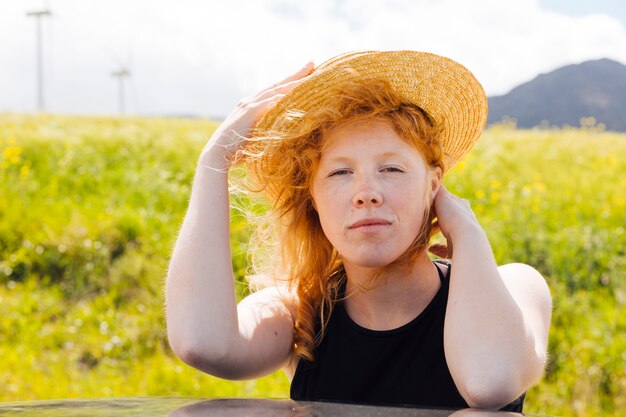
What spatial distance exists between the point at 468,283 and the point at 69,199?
21.0 feet

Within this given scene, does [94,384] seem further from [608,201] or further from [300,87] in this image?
[608,201]

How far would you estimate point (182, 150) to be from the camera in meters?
8.78

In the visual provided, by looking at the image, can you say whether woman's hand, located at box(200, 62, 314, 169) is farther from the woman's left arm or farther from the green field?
the green field

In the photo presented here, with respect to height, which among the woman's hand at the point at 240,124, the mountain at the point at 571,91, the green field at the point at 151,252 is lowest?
the green field at the point at 151,252

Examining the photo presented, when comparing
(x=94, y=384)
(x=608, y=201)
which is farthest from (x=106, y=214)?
(x=608, y=201)

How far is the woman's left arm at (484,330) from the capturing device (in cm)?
179

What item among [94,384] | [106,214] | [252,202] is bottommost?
[94,384]

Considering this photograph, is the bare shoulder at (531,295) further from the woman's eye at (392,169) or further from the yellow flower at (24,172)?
the yellow flower at (24,172)

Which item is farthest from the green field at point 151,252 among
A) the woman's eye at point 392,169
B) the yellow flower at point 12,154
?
the woman's eye at point 392,169

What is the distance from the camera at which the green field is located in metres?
5.07

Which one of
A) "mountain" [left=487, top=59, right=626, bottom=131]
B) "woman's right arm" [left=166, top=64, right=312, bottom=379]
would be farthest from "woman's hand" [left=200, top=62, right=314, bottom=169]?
"mountain" [left=487, top=59, right=626, bottom=131]

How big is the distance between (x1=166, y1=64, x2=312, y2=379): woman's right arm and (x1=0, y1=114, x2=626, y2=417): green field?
2.13m

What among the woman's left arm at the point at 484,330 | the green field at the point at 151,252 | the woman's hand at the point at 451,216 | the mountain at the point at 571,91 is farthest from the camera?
the mountain at the point at 571,91

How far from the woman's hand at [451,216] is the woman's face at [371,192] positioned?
83 mm
